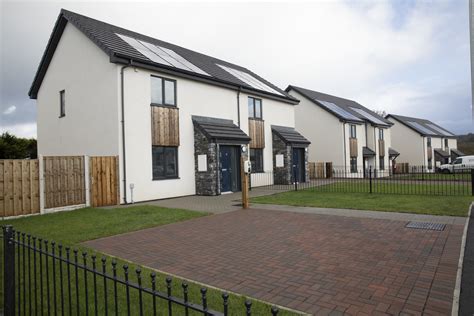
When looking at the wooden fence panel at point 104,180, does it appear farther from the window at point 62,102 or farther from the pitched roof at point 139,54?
the window at point 62,102

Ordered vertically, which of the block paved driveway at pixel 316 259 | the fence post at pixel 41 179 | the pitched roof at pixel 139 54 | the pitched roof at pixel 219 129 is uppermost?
the pitched roof at pixel 139 54

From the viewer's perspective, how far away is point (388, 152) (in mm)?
39719

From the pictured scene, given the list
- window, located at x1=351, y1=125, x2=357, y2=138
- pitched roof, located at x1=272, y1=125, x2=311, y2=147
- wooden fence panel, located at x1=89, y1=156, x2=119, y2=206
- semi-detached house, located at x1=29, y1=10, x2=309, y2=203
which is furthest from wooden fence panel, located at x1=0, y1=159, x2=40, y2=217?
window, located at x1=351, y1=125, x2=357, y2=138

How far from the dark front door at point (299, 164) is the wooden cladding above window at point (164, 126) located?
Answer: 995 cm

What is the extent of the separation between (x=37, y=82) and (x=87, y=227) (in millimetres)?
13866

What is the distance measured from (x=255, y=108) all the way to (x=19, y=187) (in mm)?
13982

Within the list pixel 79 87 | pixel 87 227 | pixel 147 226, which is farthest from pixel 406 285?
pixel 79 87

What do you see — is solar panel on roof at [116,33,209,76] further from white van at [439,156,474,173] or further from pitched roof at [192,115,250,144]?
white van at [439,156,474,173]

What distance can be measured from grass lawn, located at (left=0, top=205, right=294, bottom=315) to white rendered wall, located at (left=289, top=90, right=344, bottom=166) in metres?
21.7

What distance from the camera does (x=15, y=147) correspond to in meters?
27.5

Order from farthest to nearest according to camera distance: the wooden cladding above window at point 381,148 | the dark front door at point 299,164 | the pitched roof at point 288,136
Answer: the wooden cladding above window at point 381,148, the dark front door at point 299,164, the pitched roof at point 288,136

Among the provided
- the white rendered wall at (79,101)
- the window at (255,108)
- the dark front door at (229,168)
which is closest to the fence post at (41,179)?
the white rendered wall at (79,101)

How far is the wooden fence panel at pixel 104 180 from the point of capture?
1291 centimetres

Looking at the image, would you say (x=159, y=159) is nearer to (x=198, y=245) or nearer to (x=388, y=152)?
(x=198, y=245)
